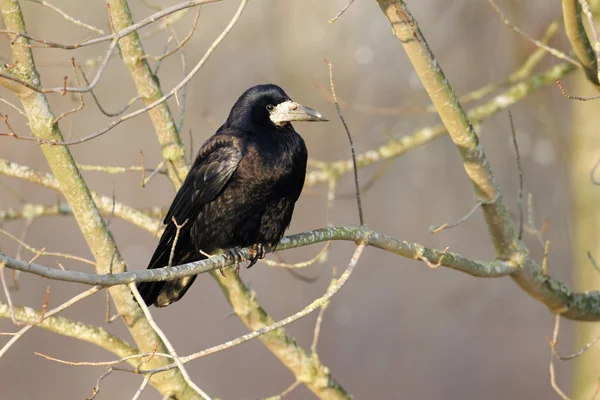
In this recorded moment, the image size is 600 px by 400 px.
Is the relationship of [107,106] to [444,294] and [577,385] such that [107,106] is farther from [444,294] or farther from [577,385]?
[577,385]

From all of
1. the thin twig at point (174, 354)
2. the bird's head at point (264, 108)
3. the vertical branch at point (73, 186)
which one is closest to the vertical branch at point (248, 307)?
the bird's head at point (264, 108)

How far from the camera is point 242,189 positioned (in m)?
3.74

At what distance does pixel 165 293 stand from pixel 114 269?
14.6 inches

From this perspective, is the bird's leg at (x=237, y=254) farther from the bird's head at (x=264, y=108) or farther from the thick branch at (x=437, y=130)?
the thick branch at (x=437, y=130)

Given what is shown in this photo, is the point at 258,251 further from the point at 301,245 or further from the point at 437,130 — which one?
the point at 437,130

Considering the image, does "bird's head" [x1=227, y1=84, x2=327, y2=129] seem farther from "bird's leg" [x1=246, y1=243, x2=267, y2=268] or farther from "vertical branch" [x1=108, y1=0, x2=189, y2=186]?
"bird's leg" [x1=246, y1=243, x2=267, y2=268]

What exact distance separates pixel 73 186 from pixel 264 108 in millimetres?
1026

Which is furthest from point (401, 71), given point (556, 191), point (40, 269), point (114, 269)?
point (40, 269)

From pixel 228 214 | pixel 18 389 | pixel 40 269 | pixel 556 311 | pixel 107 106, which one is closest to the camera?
pixel 40 269

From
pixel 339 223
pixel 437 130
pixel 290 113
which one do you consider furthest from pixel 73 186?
pixel 339 223

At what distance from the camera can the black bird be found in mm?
3723

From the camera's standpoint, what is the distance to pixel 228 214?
3766mm

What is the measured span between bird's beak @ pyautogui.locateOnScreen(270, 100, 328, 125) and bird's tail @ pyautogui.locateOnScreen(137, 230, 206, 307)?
Answer: 73 cm

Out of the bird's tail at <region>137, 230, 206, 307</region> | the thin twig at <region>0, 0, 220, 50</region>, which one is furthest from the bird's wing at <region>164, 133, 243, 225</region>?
the thin twig at <region>0, 0, 220, 50</region>
